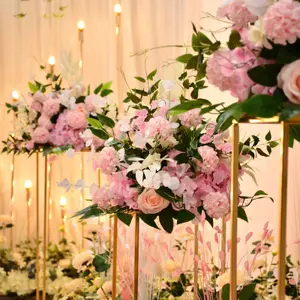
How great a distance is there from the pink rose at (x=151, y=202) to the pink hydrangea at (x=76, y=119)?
0.97 meters

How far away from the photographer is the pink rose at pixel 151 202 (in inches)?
59.3

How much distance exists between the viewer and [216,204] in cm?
148

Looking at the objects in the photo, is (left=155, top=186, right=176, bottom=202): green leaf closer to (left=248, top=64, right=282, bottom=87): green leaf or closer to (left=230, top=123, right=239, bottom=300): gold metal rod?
(left=230, top=123, right=239, bottom=300): gold metal rod

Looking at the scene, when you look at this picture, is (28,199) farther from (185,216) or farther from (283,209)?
(283,209)

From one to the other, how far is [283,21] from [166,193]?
60 cm

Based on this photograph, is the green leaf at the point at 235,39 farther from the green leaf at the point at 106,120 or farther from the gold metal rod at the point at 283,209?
the green leaf at the point at 106,120

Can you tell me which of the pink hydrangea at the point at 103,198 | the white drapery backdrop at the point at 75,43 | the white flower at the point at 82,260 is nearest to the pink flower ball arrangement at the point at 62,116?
the white flower at the point at 82,260

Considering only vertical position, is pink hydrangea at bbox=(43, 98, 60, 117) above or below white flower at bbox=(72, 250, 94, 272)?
above

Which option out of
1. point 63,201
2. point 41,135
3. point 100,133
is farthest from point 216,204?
point 63,201

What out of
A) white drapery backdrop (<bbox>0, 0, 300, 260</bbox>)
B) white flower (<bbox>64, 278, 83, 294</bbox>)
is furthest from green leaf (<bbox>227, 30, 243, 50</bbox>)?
white drapery backdrop (<bbox>0, 0, 300, 260</bbox>)

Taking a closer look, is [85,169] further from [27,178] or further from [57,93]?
[57,93]

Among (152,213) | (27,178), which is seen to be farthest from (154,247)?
(27,178)

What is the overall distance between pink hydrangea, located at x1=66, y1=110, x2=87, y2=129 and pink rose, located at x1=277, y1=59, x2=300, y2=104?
4.90ft

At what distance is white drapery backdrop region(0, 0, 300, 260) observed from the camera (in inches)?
152
